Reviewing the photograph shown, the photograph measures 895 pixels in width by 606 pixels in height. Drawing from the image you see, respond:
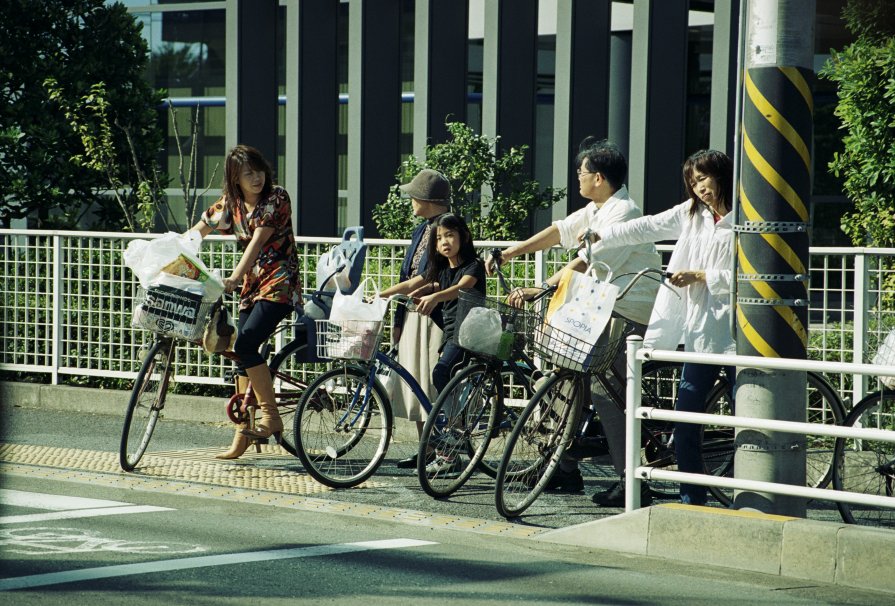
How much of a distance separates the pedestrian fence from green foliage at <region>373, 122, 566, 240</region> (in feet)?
22.3

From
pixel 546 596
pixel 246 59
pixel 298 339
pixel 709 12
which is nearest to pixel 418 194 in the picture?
pixel 298 339

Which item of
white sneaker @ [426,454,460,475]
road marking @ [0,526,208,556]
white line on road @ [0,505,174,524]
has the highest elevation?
white sneaker @ [426,454,460,475]

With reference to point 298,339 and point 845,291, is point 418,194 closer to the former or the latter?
point 298,339

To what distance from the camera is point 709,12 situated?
21.6 m

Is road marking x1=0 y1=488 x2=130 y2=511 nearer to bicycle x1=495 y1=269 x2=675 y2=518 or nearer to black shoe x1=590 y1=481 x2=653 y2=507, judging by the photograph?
bicycle x1=495 y1=269 x2=675 y2=518

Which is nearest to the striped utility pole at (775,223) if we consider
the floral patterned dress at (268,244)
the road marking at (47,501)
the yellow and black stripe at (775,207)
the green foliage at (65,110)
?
the yellow and black stripe at (775,207)

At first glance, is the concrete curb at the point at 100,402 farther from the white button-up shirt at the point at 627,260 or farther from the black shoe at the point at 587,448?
the white button-up shirt at the point at 627,260

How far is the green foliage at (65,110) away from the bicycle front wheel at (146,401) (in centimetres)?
662

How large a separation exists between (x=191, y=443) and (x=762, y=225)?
16.2 feet

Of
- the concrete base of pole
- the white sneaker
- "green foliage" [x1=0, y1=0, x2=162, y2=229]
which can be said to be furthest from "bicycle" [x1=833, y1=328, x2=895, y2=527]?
"green foliage" [x1=0, y1=0, x2=162, y2=229]

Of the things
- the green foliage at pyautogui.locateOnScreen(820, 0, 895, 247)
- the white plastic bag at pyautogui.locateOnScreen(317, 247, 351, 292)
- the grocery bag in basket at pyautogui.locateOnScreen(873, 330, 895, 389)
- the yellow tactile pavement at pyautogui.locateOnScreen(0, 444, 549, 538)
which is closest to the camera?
the grocery bag in basket at pyautogui.locateOnScreen(873, 330, 895, 389)

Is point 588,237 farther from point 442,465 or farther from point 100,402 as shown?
point 100,402

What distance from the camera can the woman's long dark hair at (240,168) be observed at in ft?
26.0

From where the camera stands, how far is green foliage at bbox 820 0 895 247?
368 inches
